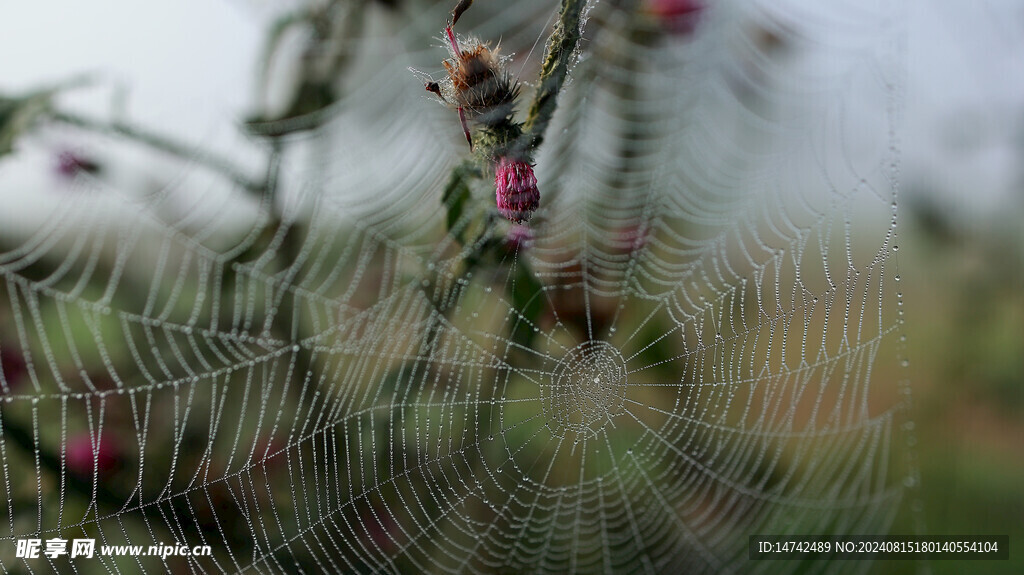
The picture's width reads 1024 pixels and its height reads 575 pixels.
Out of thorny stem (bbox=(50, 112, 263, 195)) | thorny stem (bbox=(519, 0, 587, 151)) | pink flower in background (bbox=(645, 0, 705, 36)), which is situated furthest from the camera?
pink flower in background (bbox=(645, 0, 705, 36))

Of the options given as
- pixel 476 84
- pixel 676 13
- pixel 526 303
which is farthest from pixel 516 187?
pixel 676 13

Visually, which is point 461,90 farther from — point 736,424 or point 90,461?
point 736,424

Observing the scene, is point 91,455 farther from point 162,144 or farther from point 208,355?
point 162,144

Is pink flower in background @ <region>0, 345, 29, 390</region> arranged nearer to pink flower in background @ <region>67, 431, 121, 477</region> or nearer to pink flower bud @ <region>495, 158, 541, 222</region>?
pink flower in background @ <region>67, 431, 121, 477</region>

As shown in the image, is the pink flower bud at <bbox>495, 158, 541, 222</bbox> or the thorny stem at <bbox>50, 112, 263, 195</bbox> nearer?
the pink flower bud at <bbox>495, 158, 541, 222</bbox>

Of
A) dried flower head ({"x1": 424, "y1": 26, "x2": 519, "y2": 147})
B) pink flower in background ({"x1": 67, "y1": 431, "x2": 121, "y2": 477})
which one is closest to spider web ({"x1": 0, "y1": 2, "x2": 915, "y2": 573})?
pink flower in background ({"x1": 67, "y1": 431, "x2": 121, "y2": 477})

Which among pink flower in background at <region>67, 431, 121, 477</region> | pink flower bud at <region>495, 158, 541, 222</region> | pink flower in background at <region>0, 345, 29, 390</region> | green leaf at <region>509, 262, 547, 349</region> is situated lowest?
pink flower in background at <region>67, 431, 121, 477</region>
